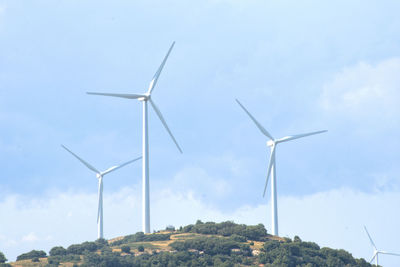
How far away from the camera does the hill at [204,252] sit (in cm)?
15125

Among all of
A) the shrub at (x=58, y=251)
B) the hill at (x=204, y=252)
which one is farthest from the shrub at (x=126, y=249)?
the shrub at (x=58, y=251)

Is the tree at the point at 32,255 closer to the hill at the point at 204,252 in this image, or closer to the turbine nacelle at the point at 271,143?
the hill at the point at 204,252

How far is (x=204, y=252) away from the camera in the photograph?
16100 centimetres

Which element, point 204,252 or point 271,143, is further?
point 271,143

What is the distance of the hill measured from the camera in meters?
151

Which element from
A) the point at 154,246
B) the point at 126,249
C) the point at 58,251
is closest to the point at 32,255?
the point at 58,251

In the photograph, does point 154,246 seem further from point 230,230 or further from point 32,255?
point 32,255

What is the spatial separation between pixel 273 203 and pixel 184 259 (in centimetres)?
4201

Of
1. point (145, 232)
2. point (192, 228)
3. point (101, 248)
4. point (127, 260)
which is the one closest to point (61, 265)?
point (127, 260)

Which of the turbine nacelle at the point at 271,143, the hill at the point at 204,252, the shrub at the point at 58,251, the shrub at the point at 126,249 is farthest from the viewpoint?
the turbine nacelle at the point at 271,143

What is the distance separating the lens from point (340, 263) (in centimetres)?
16550

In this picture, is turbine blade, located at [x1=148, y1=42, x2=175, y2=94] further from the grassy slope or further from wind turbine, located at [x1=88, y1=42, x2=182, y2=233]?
the grassy slope

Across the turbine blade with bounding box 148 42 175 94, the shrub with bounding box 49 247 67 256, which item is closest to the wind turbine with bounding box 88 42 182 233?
the turbine blade with bounding box 148 42 175 94

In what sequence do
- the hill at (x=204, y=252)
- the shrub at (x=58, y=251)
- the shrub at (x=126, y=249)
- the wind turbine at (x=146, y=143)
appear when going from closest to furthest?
the hill at (x=204, y=252)
the shrub at (x=126, y=249)
the shrub at (x=58, y=251)
the wind turbine at (x=146, y=143)
